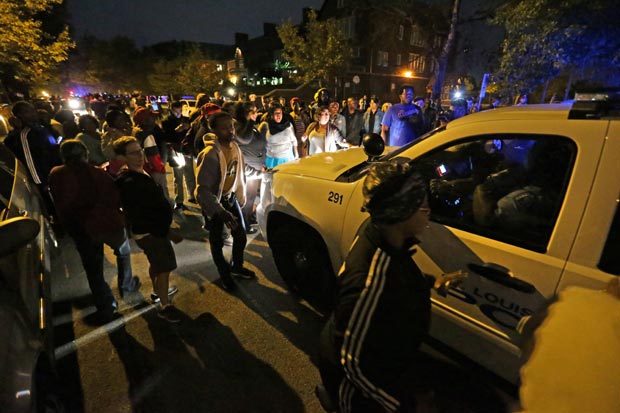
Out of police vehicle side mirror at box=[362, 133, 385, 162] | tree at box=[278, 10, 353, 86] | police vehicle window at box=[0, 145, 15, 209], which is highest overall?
tree at box=[278, 10, 353, 86]

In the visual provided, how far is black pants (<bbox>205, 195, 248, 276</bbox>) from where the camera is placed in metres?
3.38

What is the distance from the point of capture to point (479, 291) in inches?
73.1

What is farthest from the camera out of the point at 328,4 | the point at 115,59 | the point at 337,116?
the point at 115,59

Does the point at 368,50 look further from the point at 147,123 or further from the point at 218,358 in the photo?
the point at 218,358

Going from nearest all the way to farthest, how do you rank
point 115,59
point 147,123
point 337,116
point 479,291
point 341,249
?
point 479,291 < point 341,249 < point 147,123 < point 337,116 < point 115,59

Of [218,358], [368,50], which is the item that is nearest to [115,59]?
[368,50]

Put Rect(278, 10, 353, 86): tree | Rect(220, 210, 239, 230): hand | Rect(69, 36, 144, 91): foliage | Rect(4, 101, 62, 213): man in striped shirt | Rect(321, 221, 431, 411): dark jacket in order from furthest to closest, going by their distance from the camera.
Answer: Rect(69, 36, 144, 91): foliage, Rect(278, 10, 353, 86): tree, Rect(4, 101, 62, 213): man in striped shirt, Rect(220, 210, 239, 230): hand, Rect(321, 221, 431, 411): dark jacket

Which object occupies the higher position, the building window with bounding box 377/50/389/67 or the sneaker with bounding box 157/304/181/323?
the building window with bounding box 377/50/389/67

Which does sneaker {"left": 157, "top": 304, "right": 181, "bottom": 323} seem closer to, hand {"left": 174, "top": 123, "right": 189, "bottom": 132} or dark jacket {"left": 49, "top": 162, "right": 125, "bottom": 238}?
dark jacket {"left": 49, "top": 162, "right": 125, "bottom": 238}

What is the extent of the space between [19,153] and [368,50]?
3609 cm

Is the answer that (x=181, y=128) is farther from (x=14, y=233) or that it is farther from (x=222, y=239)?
(x=14, y=233)

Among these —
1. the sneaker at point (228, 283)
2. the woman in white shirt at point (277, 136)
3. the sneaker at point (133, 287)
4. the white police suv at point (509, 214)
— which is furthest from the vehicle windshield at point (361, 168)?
the woman in white shirt at point (277, 136)

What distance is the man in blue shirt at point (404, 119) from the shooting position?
19.2ft

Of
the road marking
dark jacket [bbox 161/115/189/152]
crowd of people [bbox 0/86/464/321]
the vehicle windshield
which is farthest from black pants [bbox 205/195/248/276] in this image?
dark jacket [bbox 161/115/189/152]
